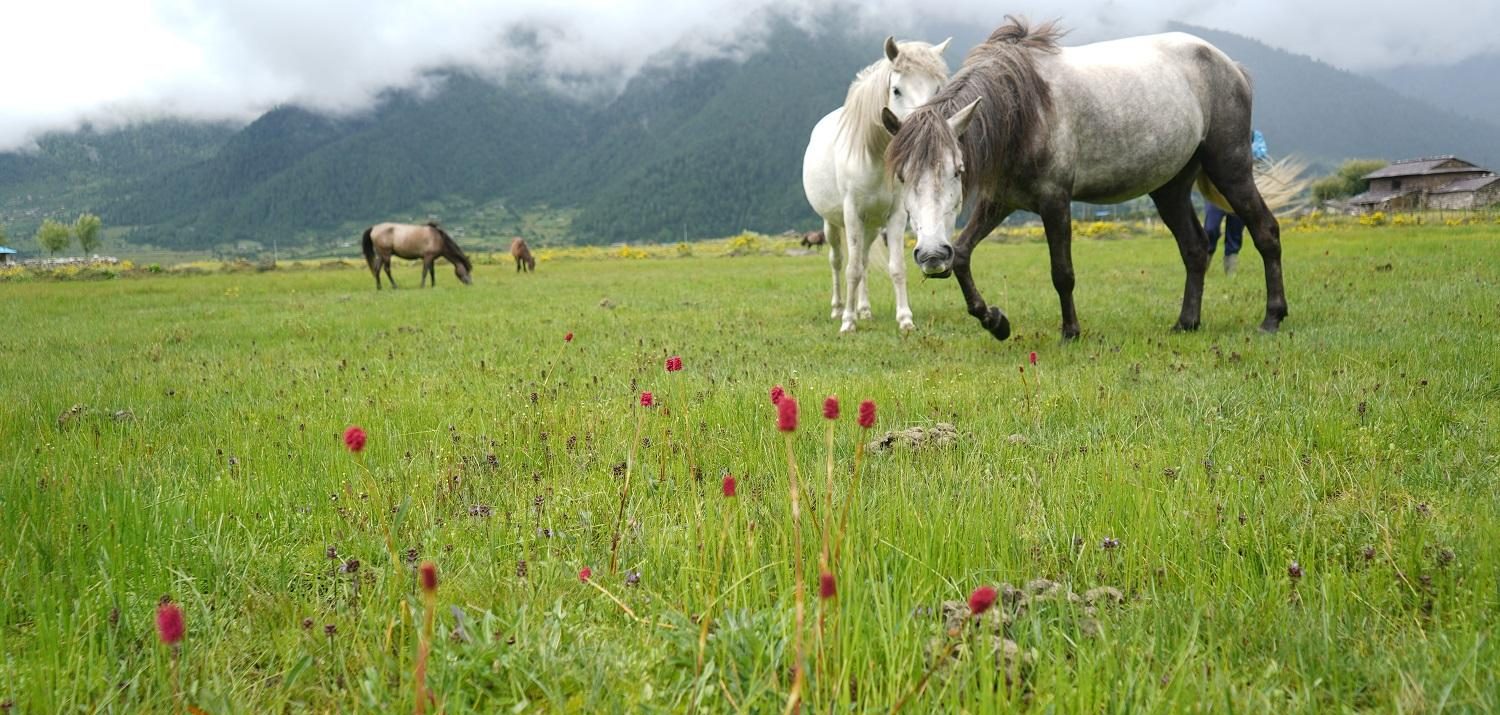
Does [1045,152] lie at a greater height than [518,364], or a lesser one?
greater

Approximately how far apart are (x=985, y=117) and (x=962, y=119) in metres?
0.31

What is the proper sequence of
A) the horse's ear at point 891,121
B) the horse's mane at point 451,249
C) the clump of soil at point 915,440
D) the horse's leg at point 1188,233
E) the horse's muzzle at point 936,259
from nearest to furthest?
the clump of soil at point 915,440 < the horse's muzzle at point 936,259 < the horse's ear at point 891,121 < the horse's leg at point 1188,233 < the horse's mane at point 451,249

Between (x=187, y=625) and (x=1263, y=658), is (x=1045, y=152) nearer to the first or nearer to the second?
(x=1263, y=658)

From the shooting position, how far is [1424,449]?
121 inches

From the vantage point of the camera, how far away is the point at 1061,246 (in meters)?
6.41

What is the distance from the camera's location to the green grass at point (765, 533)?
5.02 feet

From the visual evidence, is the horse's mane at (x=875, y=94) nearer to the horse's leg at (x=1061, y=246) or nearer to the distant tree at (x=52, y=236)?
the horse's leg at (x=1061, y=246)

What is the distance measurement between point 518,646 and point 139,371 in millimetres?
7433

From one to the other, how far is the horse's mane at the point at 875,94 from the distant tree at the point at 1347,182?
10282 centimetres

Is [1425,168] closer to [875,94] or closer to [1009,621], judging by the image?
[875,94]

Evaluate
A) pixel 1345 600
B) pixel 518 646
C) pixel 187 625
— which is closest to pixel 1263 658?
pixel 1345 600

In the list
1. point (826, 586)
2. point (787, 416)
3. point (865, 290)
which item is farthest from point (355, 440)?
point (865, 290)

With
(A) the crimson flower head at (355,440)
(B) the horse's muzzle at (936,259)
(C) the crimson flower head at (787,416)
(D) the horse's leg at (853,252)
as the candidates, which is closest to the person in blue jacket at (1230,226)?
(D) the horse's leg at (853,252)

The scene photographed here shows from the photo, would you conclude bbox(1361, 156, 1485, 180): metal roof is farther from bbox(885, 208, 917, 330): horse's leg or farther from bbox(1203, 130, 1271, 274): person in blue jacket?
bbox(885, 208, 917, 330): horse's leg
